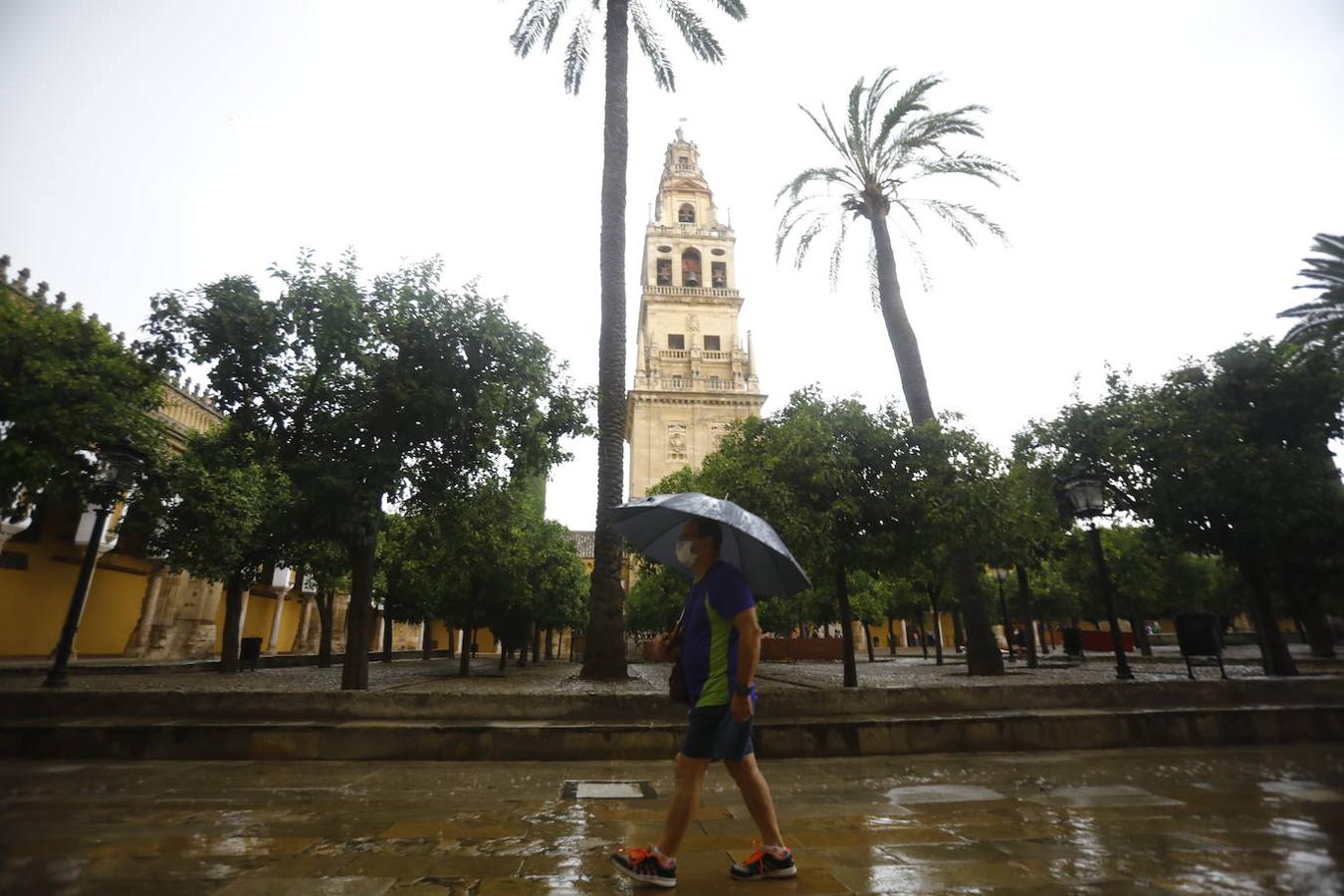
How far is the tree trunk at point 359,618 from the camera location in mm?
9359

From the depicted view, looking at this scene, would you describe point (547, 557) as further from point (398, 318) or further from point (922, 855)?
point (922, 855)

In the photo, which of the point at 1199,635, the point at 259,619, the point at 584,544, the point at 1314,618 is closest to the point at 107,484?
the point at 1199,635

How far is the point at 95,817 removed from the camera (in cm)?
412

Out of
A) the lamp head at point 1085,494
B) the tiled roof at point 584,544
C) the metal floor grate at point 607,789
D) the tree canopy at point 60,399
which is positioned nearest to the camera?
the metal floor grate at point 607,789

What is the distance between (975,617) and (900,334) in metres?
6.93

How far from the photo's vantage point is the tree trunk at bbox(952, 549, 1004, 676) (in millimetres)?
14102

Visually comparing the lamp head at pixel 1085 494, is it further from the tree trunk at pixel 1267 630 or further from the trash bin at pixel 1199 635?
the tree trunk at pixel 1267 630

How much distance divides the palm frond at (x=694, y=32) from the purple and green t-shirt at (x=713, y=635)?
16981mm

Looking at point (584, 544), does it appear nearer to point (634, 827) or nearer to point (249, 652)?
point (249, 652)

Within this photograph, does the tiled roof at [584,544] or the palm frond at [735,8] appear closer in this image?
the palm frond at [735,8]

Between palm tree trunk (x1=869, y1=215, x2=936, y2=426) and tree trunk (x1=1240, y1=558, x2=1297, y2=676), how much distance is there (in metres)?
6.87

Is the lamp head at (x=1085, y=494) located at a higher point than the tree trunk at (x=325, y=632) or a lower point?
higher

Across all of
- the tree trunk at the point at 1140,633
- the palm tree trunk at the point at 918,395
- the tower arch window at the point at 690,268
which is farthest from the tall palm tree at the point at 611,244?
the tower arch window at the point at 690,268

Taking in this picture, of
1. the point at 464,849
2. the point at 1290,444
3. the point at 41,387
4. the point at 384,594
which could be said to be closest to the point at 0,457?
the point at 41,387
